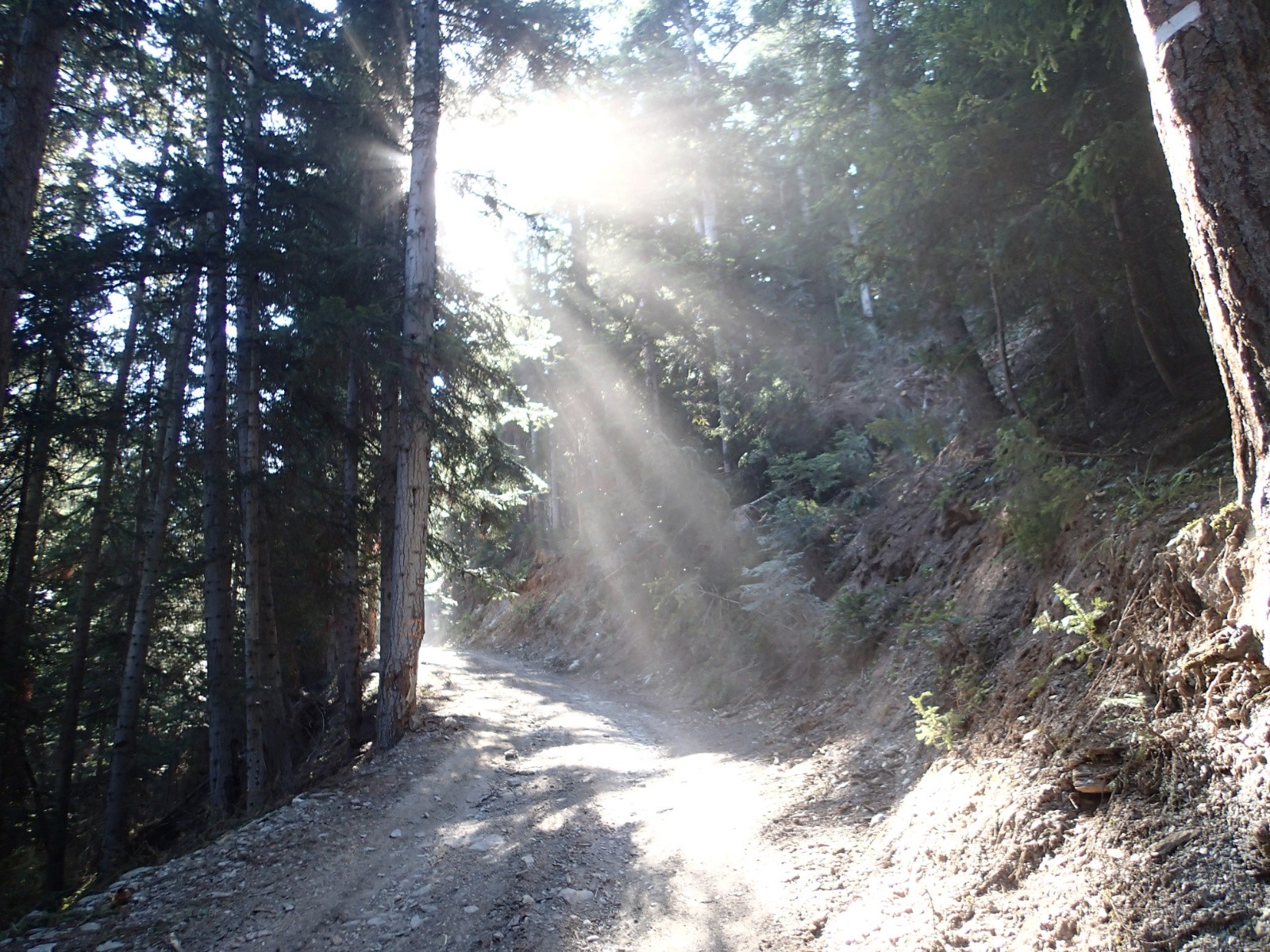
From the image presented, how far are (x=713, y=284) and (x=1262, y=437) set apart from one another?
52.6 ft

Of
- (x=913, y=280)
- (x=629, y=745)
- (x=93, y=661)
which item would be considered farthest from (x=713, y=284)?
(x=93, y=661)

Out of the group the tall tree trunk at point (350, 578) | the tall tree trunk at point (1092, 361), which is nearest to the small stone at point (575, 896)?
the tall tree trunk at point (350, 578)

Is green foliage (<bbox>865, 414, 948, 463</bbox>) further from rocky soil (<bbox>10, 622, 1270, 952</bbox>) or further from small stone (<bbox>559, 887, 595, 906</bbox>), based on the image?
small stone (<bbox>559, 887, 595, 906</bbox>)

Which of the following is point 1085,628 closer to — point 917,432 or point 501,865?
point 917,432

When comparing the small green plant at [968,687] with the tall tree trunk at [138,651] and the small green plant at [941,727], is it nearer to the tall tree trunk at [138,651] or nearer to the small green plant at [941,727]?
the small green plant at [941,727]

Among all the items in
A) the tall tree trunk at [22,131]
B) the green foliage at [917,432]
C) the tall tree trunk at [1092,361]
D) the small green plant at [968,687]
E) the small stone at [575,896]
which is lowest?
the small stone at [575,896]

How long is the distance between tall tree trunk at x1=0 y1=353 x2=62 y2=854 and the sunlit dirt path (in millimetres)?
4463

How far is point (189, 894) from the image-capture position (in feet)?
18.1

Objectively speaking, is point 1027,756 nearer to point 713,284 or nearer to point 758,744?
point 758,744

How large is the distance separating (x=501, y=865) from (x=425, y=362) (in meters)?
6.82

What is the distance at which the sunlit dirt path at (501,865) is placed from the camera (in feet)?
15.1

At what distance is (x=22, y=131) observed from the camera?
20.7ft

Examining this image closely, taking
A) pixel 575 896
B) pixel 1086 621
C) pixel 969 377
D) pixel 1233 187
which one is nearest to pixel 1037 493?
pixel 1086 621

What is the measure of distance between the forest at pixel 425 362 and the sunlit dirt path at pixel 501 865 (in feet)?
6.08
